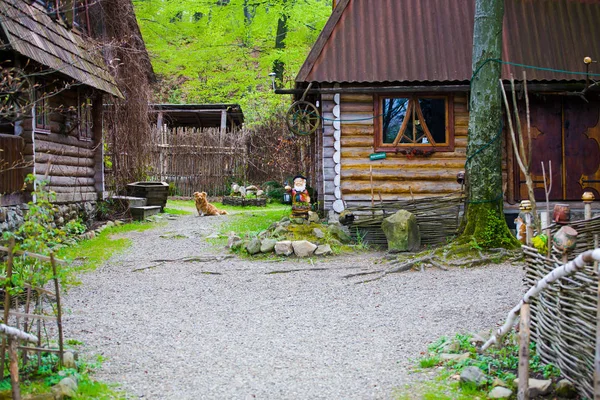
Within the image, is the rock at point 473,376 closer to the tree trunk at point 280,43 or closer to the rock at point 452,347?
the rock at point 452,347

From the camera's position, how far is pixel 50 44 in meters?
11.4

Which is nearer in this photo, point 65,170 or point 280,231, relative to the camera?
point 280,231

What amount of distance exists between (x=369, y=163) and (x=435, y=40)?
9.57 ft

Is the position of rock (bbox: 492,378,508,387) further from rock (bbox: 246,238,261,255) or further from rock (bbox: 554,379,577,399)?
rock (bbox: 246,238,261,255)

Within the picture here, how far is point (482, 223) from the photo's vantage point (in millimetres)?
10094

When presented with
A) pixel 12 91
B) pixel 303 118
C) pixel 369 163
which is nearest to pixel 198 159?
pixel 303 118

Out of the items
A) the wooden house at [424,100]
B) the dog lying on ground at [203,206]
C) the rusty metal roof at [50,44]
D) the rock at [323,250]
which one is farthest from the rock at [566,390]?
the dog lying on ground at [203,206]

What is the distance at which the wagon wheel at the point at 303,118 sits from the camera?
12.7 metres

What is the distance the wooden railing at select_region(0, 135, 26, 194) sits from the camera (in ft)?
32.3

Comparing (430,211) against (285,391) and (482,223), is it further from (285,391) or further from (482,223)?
(285,391)

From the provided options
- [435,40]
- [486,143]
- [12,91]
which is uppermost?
[435,40]

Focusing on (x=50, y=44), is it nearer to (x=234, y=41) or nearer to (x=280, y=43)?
(x=280, y=43)

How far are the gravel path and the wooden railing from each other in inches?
77.0

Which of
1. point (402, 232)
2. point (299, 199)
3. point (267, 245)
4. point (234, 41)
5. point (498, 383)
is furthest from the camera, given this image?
point (234, 41)
